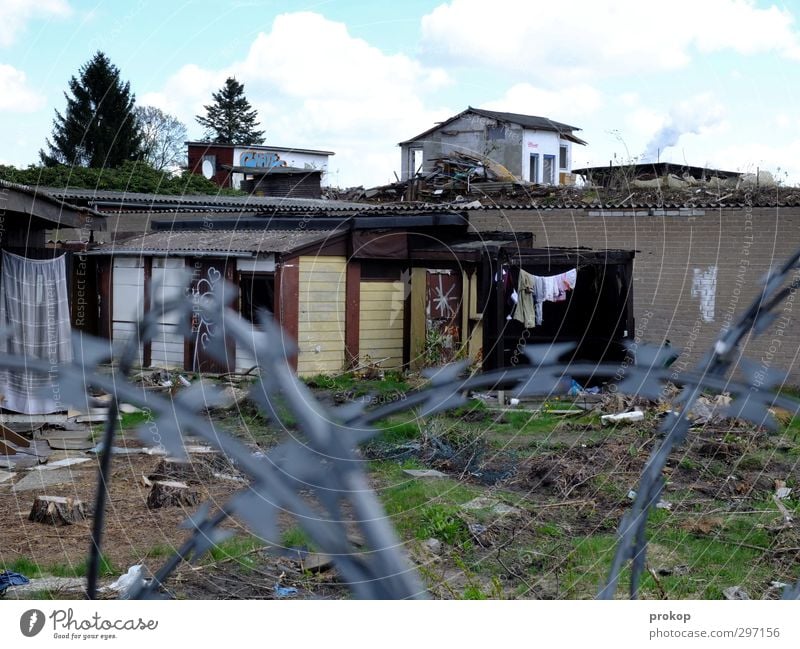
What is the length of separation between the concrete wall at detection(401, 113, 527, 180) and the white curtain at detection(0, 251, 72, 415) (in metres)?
1.16

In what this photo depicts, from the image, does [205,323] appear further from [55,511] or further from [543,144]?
[55,511]

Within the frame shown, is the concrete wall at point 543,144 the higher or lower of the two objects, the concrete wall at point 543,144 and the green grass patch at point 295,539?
the higher

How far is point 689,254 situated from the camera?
23.7 ft

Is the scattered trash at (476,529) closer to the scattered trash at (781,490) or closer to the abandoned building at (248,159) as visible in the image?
the abandoned building at (248,159)

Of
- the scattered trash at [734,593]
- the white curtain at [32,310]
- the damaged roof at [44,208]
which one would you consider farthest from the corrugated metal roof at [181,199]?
the scattered trash at [734,593]

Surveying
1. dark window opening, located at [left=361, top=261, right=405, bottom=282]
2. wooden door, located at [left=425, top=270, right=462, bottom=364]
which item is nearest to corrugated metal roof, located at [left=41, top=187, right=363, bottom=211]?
dark window opening, located at [left=361, top=261, right=405, bottom=282]

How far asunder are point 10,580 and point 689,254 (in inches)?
228

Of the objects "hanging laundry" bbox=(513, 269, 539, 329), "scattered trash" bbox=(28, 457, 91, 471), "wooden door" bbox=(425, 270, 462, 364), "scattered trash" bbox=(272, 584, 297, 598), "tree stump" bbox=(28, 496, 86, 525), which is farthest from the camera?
"hanging laundry" bbox=(513, 269, 539, 329)

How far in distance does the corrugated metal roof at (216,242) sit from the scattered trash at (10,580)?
0.91m

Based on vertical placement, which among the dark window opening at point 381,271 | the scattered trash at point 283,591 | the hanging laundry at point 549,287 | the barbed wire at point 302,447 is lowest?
the scattered trash at point 283,591

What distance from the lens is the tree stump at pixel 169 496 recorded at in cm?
329

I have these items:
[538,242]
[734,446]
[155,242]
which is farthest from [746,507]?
[538,242]

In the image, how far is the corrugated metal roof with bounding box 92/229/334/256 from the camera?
279 cm

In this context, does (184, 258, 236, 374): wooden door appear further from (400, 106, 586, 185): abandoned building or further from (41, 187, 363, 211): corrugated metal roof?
(400, 106, 586, 185): abandoned building
